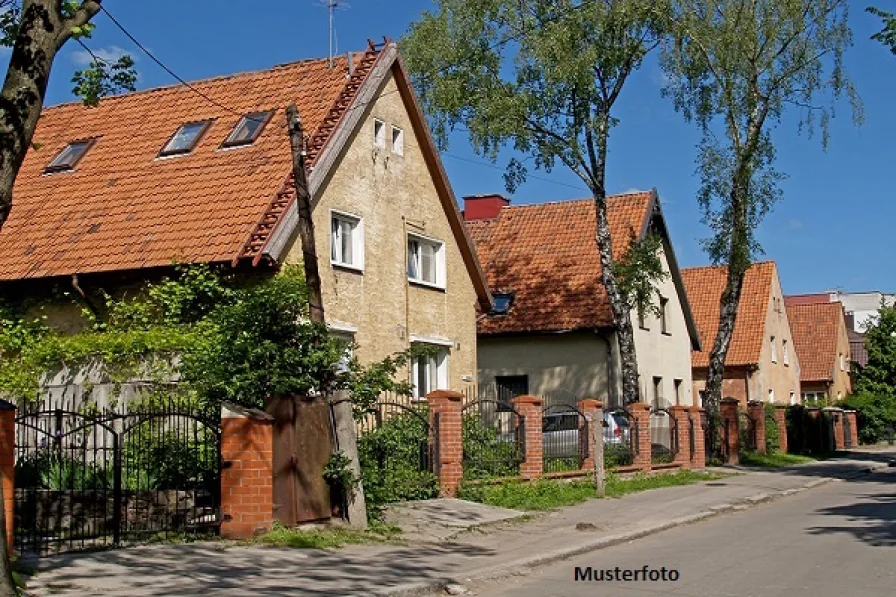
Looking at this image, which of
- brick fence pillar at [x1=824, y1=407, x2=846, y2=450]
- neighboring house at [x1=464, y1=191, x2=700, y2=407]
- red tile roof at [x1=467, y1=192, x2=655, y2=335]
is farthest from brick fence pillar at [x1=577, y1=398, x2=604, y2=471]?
brick fence pillar at [x1=824, y1=407, x2=846, y2=450]

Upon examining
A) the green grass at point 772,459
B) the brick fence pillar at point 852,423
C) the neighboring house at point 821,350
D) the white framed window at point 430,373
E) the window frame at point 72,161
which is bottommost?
the green grass at point 772,459

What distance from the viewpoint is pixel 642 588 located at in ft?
35.5

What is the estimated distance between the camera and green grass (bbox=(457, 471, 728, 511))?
1827cm

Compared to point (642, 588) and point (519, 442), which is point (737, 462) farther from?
point (642, 588)

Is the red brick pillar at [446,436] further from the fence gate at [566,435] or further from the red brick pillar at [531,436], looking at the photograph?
the fence gate at [566,435]

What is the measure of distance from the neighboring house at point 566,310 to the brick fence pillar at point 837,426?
25.8 ft

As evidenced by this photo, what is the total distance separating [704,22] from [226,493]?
19.9 m

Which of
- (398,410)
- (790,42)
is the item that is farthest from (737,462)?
(398,410)

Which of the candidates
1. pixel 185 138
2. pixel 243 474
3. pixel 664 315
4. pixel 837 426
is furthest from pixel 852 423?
pixel 243 474

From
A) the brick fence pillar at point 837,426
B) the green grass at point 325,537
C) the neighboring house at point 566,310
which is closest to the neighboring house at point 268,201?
the green grass at point 325,537

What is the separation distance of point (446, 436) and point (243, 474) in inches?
215

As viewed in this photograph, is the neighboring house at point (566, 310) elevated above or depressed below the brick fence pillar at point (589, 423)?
above

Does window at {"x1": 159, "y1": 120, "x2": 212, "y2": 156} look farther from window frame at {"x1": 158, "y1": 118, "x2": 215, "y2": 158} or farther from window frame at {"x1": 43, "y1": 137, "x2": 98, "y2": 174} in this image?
window frame at {"x1": 43, "y1": 137, "x2": 98, "y2": 174}

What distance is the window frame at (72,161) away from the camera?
23469mm
